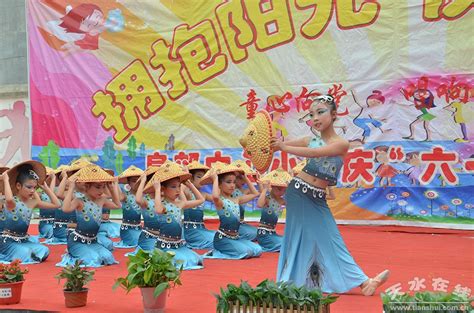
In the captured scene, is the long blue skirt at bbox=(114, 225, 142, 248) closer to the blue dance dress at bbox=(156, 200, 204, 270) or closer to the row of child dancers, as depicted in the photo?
the row of child dancers

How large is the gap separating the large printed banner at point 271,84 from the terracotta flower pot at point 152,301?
5280 mm

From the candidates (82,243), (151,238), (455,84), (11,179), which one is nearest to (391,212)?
(455,84)

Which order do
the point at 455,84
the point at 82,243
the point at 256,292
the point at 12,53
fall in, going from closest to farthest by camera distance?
the point at 256,292, the point at 82,243, the point at 455,84, the point at 12,53

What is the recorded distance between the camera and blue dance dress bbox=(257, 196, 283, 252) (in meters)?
7.12

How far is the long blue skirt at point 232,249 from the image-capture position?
6629 mm

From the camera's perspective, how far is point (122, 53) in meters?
10.8

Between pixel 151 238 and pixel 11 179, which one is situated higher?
pixel 11 179

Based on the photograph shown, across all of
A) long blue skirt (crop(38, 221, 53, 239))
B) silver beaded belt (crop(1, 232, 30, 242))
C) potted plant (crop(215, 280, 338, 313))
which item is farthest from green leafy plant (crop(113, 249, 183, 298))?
long blue skirt (crop(38, 221, 53, 239))

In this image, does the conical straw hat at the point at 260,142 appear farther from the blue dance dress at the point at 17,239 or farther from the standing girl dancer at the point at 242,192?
the blue dance dress at the point at 17,239

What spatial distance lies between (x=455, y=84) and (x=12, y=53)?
795cm

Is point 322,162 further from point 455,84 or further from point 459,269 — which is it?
point 455,84

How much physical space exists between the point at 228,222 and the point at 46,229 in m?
3.07

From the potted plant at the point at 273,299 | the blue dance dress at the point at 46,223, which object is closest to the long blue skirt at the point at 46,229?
the blue dance dress at the point at 46,223

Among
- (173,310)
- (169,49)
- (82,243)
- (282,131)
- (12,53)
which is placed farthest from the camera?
(12,53)
